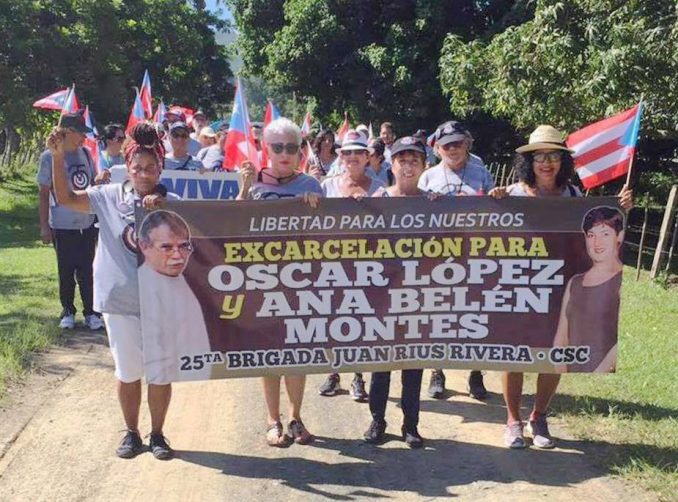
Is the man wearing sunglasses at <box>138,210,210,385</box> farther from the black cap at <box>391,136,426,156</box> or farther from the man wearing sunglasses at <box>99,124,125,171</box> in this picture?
the man wearing sunglasses at <box>99,124,125,171</box>

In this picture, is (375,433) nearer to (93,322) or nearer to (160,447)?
(160,447)

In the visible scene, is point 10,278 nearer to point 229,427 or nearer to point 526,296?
point 229,427

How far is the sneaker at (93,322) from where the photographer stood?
26.4ft

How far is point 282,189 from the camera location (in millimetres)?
4969

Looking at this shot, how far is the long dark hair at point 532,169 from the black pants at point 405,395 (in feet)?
4.46

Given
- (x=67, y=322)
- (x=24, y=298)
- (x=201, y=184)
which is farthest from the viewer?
(x=24, y=298)

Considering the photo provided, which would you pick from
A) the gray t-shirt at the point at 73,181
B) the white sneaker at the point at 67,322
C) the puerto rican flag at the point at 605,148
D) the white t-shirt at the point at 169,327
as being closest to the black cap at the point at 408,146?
the puerto rican flag at the point at 605,148

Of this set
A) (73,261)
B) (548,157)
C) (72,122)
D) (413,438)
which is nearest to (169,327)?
(72,122)

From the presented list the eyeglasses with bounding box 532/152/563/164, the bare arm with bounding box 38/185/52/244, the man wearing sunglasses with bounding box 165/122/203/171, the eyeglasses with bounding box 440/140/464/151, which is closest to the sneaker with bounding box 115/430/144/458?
the eyeglasses with bounding box 440/140/464/151

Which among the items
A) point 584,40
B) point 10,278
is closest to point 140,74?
point 10,278

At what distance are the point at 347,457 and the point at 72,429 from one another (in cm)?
182

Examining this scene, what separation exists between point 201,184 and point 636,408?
3.86m

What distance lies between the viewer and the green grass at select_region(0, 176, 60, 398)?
671 cm

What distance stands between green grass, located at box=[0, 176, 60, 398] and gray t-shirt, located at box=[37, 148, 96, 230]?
1.00 m
